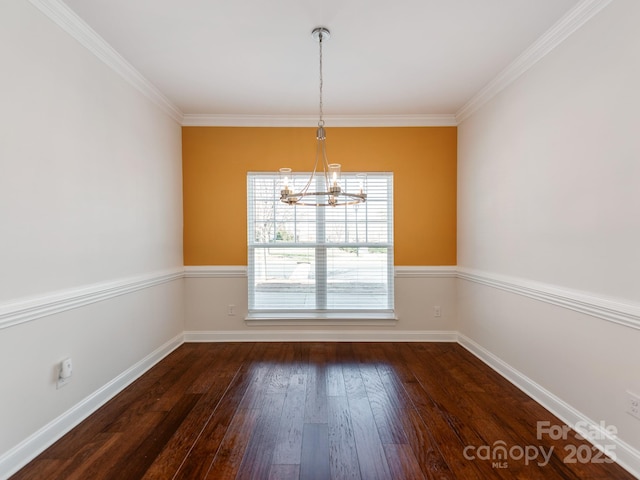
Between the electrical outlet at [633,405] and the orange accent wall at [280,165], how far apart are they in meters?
2.34

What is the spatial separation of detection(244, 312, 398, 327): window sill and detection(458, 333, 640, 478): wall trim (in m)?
1.00

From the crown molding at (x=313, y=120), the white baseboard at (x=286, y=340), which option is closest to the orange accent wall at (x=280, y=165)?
the crown molding at (x=313, y=120)

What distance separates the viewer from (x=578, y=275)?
84.4 inches

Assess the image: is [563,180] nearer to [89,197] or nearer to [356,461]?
[356,461]

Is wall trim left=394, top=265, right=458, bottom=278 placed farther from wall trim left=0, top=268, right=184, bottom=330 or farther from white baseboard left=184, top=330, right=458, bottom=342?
wall trim left=0, top=268, right=184, bottom=330

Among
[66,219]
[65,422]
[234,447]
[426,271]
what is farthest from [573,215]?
[65,422]

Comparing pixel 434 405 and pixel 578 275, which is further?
pixel 434 405

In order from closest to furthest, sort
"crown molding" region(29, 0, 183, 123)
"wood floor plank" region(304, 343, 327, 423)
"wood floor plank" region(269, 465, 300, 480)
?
"wood floor plank" region(269, 465, 300, 480)
"crown molding" region(29, 0, 183, 123)
"wood floor plank" region(304, 343, 327, 423)

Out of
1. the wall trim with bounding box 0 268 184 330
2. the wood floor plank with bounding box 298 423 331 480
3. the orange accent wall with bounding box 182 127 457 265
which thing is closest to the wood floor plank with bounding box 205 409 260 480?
the wood floor plank with bounding box 298 423 331 480

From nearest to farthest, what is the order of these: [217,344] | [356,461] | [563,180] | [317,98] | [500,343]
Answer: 1. [356,461]
2. [563,180]
3. [500,343]
4. [317,98]
5. [217,344]

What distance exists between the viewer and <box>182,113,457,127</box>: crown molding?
12.6 feet

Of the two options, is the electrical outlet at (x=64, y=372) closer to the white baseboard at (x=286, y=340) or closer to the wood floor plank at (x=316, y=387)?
the white baseboard at (x=286, y=340)

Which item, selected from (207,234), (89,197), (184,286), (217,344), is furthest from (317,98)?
(217,344)

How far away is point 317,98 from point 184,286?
266 centimetres
